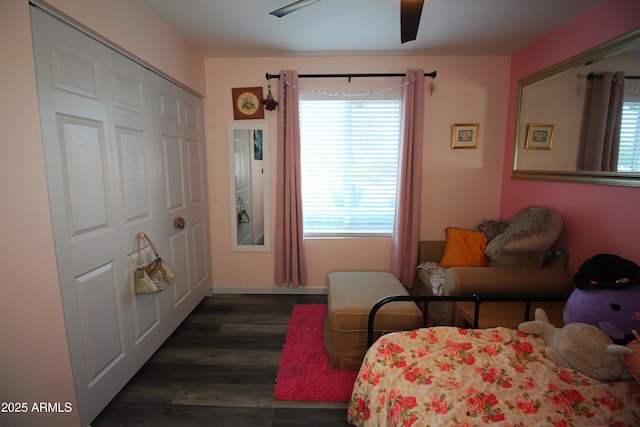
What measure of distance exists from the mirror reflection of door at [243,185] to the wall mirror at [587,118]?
2749 millimetres

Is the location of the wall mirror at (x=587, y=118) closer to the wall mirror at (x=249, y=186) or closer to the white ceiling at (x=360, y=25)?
the white ceiling at (x=360, y=25)

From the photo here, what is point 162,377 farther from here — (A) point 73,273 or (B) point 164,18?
(B) point 164,18

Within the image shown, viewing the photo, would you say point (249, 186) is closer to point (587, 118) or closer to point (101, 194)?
point (101, 194)

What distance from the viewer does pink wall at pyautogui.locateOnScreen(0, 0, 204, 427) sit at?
114 centimetres

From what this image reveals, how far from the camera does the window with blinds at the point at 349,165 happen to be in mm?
2879

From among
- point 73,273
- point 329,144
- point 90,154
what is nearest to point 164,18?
point 90,154

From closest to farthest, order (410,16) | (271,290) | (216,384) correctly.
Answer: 1. (410,16)
2. (216,384)
3. (271,290)

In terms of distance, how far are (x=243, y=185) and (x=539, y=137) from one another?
287 centimetres

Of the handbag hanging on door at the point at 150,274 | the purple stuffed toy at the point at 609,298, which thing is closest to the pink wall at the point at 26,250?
the handbag hanging on door at the point at 150,274

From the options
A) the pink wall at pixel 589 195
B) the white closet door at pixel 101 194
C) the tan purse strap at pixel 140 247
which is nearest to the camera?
the white closet door at pixel 101 194

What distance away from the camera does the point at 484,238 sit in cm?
259

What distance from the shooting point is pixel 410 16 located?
Result: 4.85ft

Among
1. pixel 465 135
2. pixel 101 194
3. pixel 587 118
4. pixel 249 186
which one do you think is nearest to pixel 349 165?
pixel 249 186

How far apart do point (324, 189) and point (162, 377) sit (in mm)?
2135
